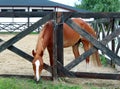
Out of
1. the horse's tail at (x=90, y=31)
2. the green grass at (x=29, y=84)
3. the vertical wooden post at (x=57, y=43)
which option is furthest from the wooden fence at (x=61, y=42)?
the horse's tail at (x=90, y=31)

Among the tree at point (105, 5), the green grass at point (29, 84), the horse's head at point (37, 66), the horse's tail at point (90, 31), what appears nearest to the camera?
the green grass at point (29, 84)

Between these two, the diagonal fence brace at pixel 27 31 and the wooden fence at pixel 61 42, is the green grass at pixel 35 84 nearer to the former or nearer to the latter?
the wooden fence at pixel 61 42

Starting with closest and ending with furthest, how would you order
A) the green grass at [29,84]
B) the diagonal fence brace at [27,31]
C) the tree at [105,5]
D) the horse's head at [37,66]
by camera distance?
the green grass at [29,84] → the horse's head at [37,66] → the diagonal fence brace at [27,31] → the tree at [105,5]

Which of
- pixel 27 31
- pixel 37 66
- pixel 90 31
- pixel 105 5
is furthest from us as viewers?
pixel 105 5

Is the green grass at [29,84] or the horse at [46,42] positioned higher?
the horse at [46,42]

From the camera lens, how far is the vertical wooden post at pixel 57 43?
28.8 ft

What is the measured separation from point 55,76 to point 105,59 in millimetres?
5141

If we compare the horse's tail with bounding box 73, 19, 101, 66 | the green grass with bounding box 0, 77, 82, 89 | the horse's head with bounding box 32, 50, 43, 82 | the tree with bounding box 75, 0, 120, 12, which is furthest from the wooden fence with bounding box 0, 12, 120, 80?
the tree with bounding box 75, 0, 120, 12

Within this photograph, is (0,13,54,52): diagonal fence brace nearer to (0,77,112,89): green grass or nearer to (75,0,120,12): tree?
(0,77,112,89): green grass

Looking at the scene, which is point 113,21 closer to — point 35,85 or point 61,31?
point 61,31

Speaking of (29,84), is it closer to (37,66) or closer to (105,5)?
(37,66)

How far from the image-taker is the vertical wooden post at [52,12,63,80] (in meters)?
8.79

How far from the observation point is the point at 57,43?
8961 mm

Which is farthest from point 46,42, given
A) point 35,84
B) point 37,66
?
point 35,84
